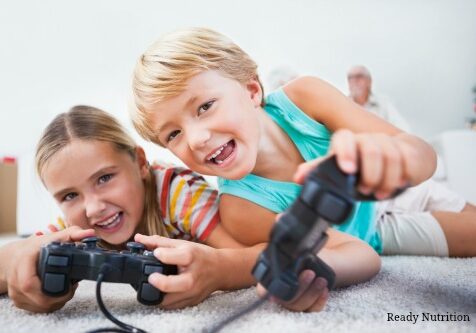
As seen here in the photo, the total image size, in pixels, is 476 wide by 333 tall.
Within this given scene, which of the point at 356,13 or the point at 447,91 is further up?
the point at 356,13

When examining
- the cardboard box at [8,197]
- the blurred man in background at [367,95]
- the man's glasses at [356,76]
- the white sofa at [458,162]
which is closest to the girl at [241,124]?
the white sofa at [458,162]

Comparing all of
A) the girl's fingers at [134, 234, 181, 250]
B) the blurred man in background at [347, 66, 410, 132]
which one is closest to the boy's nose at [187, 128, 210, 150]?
the girl's fingers at [134, 234, 181, 250]

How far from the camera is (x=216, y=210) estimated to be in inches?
32.3

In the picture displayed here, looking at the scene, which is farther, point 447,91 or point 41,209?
point 447,91

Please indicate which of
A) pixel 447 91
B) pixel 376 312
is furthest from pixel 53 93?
pixel 447 91

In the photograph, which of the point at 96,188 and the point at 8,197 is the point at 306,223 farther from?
the point at 8,197

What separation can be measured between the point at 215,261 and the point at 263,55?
1768 mm

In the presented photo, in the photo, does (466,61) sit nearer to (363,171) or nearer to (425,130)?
(425,130)

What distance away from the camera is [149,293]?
477 millimetres

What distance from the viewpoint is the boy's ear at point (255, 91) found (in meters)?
0.77

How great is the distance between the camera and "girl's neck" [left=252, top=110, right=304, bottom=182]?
0.81 meters

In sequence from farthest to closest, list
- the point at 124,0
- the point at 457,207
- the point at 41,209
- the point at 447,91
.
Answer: the point at 447,91, the point at 41,209, the point at 124,0, the point at 457,207

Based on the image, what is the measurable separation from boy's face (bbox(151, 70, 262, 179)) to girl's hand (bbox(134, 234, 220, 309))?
0.17 m

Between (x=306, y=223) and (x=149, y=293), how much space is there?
256 millimetres
